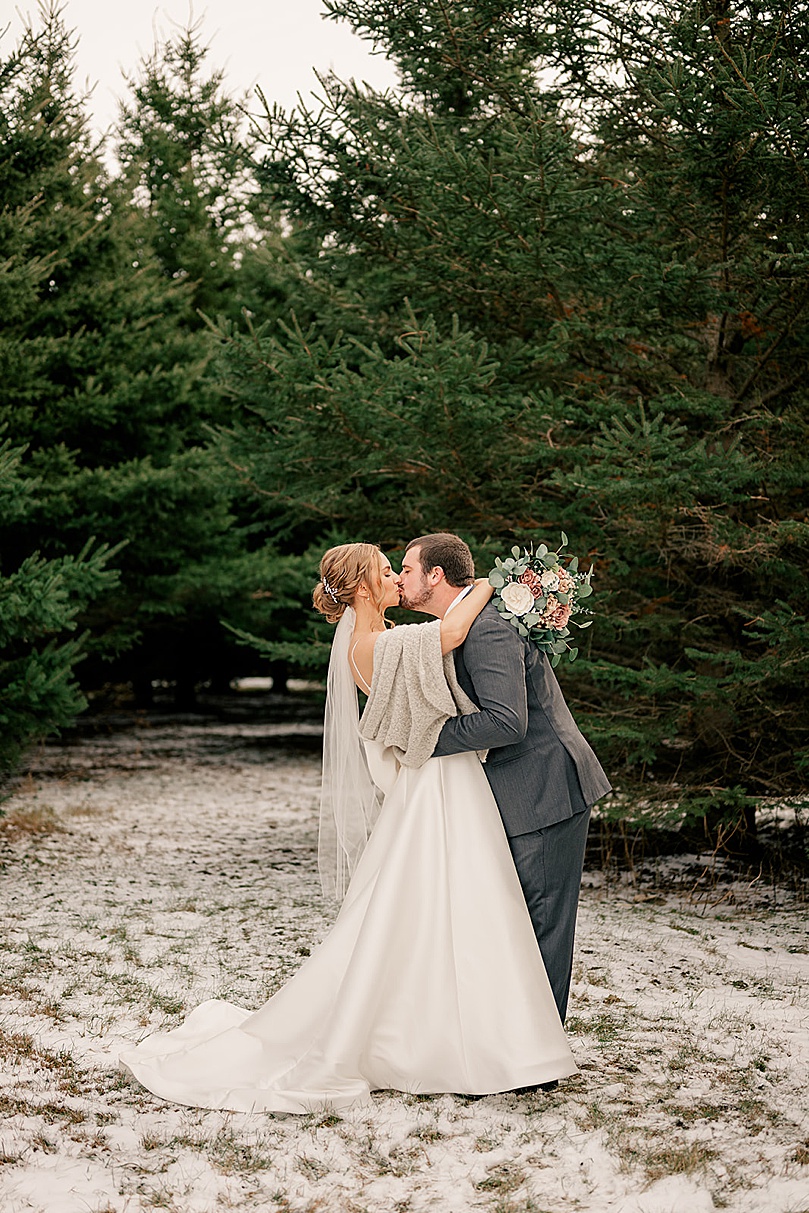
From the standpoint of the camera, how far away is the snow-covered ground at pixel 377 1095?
371 centimetres

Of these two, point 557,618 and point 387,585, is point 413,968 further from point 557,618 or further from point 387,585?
point 387,585

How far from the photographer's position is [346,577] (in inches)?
194

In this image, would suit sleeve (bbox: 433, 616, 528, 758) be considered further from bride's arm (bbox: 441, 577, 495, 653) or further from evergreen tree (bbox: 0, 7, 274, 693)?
evergreen tree (bbox: 0, 7, 274, 693)

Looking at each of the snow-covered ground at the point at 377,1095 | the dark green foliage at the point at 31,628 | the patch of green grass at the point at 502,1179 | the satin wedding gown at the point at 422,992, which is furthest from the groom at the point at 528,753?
the dark green foliage at the point at 31,628

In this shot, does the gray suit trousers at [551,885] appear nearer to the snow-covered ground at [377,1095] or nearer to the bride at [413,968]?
the bride at [413,968]

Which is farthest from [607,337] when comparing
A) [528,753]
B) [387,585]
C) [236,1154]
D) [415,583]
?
[236,1154]

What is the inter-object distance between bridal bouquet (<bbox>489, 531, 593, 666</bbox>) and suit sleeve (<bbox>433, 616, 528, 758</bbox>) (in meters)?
0.08

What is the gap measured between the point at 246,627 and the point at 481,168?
11.8 metres

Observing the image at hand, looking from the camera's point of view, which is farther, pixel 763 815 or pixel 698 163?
pixel 763 815

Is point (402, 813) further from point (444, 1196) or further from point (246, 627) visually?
point (246, 627)

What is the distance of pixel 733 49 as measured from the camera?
286 inches

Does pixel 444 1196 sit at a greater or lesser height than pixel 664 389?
lesser

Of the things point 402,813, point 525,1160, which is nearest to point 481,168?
point 402,813

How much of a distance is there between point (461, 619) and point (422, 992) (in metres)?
1.45
